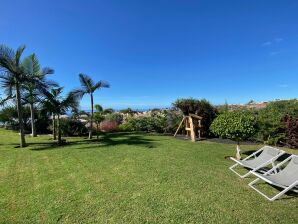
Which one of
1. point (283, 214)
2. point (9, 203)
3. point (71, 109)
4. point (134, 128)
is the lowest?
point (283, 214)

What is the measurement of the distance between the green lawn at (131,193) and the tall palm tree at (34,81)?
4.75 meters

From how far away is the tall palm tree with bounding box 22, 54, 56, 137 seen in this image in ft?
40.3

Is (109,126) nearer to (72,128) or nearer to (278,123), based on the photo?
(72,128)

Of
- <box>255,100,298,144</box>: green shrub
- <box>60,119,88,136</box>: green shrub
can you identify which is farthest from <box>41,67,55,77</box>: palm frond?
<box>255,100,298,144</box>: green shrub

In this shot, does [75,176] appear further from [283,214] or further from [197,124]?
[197,124]

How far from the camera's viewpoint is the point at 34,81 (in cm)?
1198

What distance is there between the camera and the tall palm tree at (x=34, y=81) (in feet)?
40.3

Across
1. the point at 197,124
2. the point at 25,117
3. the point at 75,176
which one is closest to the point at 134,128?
the point at 197,124

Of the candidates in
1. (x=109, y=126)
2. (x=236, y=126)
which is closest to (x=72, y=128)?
(x=109, y=126)

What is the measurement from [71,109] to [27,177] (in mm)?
7675

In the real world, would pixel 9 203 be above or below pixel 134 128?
below

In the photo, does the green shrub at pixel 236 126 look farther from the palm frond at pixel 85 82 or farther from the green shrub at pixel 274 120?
the palm frond at pixel 85 82

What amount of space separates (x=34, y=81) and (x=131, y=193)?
917cm

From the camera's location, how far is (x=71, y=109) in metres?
13.8
